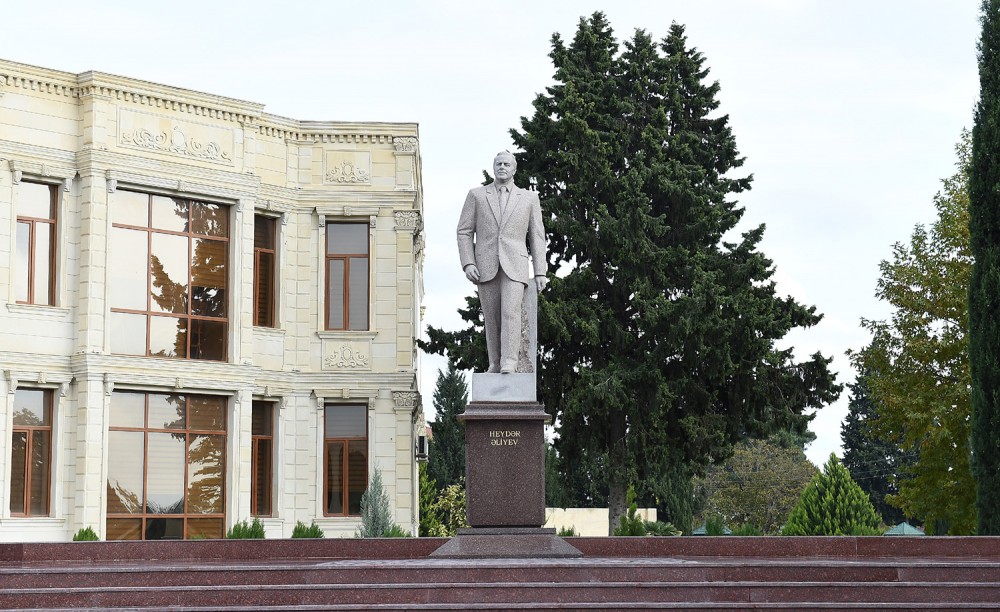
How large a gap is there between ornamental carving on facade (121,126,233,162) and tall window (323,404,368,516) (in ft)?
19.7

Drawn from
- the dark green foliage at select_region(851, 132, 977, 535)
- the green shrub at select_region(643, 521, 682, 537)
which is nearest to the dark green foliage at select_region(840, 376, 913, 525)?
the dark green foliage at select_region(851, 132, 977, 535)

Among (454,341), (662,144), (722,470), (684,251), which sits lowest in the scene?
(722,470)

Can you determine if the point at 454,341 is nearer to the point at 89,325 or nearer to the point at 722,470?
the point at 89,325

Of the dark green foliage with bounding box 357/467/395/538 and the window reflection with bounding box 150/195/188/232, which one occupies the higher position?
the window reflection with bounding box 150/195/188/232

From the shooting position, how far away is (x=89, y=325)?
25.4m

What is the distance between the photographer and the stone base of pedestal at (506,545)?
13.3 meters

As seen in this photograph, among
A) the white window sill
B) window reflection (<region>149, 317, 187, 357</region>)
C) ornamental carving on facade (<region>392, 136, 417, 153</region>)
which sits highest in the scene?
ornamental carving on facade (<region>392, 136, 417, 153</region>)

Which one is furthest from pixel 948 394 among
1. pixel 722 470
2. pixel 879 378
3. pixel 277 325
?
pixel 722 470

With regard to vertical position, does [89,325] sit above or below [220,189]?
below

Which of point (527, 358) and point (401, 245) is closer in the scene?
point (527, 358)

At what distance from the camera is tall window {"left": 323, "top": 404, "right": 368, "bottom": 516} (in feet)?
93.4

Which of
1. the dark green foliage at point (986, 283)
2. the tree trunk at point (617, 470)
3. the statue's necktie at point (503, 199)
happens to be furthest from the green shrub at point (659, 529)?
the statue's necktie at point (503, 199)

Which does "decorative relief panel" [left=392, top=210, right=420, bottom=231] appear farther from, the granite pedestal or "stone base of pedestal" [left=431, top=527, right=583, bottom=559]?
"stone base of pedestal" [left=431, top=527, right=583, bottom=559]

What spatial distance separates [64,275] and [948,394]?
17.9 m
